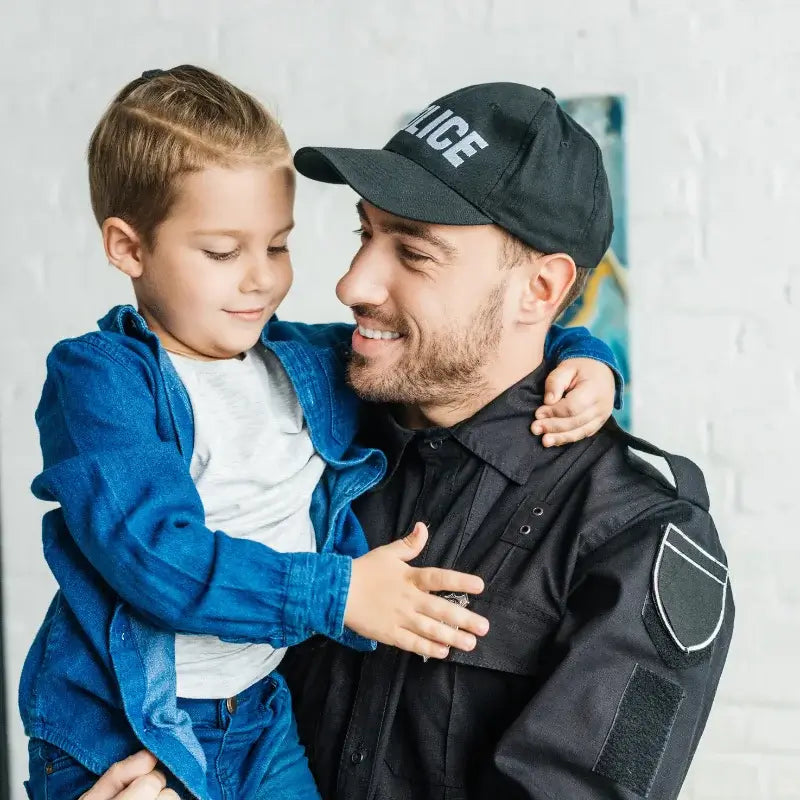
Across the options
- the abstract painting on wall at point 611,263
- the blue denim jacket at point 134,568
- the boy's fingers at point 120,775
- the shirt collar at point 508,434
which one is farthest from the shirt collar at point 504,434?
the abstract painting on wall at point 611,263

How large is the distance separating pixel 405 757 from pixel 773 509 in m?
1.29

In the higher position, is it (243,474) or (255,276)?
(255,276)

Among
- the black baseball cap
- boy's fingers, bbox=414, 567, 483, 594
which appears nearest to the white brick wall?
the black baseball cap

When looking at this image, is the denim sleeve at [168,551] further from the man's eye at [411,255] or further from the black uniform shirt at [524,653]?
the man's eye at [411,255]

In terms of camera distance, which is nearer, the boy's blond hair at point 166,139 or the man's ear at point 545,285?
the boy's blond hair at point 166,139

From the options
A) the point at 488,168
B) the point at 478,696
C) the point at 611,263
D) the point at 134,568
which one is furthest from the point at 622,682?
the point at 611,263

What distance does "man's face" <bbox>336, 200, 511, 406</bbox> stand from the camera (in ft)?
5.13

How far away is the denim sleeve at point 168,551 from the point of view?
126cm

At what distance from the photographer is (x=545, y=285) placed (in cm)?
166

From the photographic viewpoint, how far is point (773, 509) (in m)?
2.46

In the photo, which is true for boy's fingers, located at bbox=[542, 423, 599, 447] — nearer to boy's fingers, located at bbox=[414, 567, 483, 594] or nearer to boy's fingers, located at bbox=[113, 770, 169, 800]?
boy's fingers, located at bbox=[414, 567, 483, 594]

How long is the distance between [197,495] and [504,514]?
0.45 m

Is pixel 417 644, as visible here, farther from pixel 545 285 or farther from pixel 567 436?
pixel 545 285

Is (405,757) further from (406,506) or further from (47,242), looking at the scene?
(47,242)
